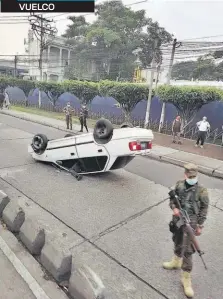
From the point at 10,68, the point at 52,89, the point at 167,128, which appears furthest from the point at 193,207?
the point at 10,68

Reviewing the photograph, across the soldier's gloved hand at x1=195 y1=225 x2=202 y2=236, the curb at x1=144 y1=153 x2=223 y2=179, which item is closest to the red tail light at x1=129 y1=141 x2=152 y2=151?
the soldier's gloved hand at x1=195 y1=225 x2=202 y2=236

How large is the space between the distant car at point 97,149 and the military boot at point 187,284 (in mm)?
3491

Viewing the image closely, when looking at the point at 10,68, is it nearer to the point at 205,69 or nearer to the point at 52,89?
the point at 52,89

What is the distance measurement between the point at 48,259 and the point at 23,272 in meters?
0.35

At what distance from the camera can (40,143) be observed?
8.49 metres

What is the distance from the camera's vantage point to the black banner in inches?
456

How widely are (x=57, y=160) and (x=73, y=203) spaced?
2.51 m

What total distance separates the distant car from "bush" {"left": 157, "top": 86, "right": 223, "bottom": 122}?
8287mm

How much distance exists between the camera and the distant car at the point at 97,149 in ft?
21.9

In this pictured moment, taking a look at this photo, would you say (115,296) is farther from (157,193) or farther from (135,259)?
(157,193)

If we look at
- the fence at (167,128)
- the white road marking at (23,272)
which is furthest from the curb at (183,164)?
the white road marking at (23,272)

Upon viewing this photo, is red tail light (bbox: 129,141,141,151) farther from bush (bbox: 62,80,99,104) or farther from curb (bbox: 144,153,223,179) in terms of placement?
bush (bbox: 62,80,99,104)

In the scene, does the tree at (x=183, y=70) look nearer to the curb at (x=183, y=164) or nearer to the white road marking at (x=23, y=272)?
the curb at (x=183, y=164)

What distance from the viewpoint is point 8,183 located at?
22.7 feet
